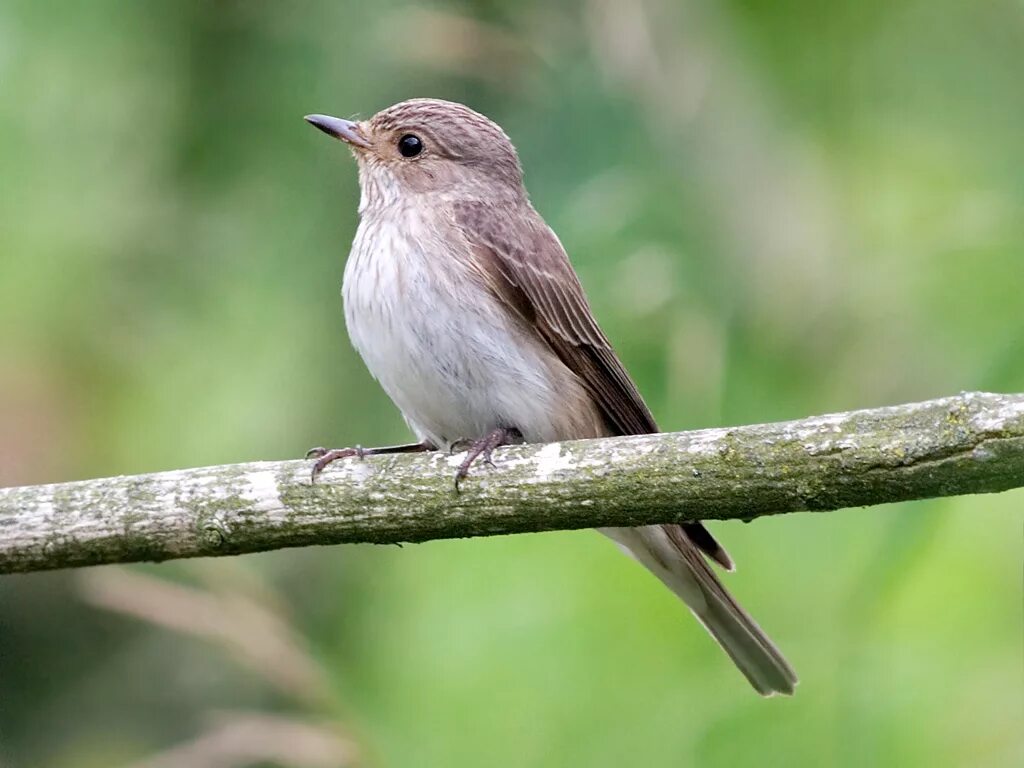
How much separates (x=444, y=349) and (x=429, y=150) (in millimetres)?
973

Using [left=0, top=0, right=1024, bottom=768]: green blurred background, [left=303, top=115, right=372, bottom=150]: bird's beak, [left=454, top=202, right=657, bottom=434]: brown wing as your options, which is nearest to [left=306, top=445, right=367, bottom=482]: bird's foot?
[left=0, top=0, right=1024, bottom=768]: green blurred background

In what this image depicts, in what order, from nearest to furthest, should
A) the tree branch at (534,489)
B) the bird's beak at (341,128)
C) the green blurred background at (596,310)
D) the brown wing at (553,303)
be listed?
the tree branch at (534,489) → the green blurred background at (596,310) → the brown wing at (553,303) → the bird's beak at (341,128)

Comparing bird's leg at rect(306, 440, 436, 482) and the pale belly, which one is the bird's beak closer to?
the pale belly

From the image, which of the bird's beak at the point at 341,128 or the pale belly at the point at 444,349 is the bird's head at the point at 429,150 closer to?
the bird's beak at the point at 341,128

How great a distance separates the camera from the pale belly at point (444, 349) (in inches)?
168

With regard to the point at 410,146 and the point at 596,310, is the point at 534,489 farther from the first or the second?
the point at 410,146

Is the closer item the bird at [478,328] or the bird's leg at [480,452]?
the bird's leg at [480,452]

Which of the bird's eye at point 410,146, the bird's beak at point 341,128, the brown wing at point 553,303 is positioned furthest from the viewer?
the bird's eye at point 410,146

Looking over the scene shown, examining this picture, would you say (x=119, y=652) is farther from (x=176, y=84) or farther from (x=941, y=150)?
(x=941, y=150)

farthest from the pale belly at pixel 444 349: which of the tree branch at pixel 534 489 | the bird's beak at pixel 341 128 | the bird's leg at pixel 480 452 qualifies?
the tree branch at pixel 534 489

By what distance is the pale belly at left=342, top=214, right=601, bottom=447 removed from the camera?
14.0ft

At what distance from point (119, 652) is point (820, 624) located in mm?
2654

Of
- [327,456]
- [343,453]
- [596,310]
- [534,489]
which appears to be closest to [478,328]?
[596,310]

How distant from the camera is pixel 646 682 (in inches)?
160
